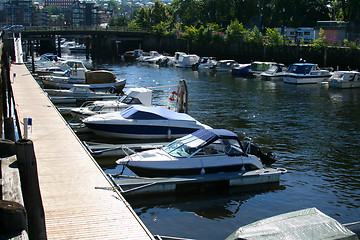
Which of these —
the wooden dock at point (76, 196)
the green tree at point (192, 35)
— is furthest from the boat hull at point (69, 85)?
the green tree at point (192, 35)

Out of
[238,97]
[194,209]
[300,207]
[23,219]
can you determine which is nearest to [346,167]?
[300,207]

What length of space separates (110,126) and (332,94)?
28838mm

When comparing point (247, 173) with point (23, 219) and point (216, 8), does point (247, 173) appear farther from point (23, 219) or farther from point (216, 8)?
point (216, 8)

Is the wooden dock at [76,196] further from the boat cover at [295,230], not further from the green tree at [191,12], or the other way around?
the green tree at [191,12]

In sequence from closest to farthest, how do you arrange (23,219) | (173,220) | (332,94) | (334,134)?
(23,219) < (173,220) < (334,134) < (332,94)

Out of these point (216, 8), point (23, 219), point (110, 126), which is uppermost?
point (216, 8)

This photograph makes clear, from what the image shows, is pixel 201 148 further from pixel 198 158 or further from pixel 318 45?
pixel 318 45

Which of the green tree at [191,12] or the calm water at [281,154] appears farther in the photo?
the green tree at [191,12]

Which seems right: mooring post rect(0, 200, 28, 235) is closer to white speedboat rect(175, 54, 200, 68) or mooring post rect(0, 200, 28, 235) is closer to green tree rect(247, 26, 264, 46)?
white speedboat rect(175, 54, 200, 68)

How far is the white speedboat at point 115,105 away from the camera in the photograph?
29.7 m

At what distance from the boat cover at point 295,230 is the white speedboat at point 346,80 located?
1644 inches

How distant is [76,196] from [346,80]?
4309cm

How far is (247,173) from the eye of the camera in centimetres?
1986

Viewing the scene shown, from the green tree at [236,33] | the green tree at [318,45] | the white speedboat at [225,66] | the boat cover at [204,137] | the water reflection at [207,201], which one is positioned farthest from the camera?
the green tree at [236,33]
